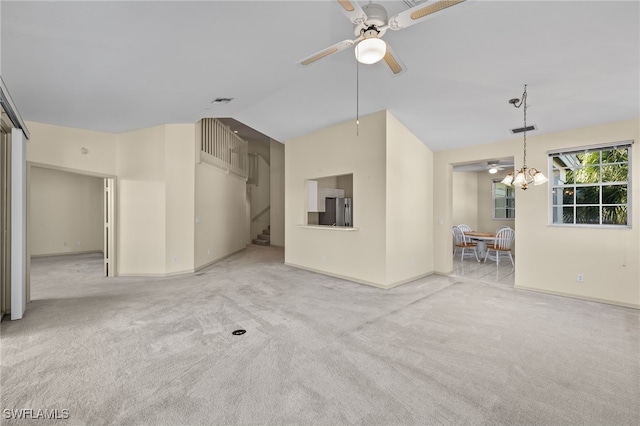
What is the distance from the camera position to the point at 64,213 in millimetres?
8305

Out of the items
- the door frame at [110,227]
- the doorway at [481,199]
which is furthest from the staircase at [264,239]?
the doorway at [481,199]

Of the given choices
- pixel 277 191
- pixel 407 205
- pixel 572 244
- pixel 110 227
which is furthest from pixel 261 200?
pixel 572 244

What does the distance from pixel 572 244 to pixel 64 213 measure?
1162cm

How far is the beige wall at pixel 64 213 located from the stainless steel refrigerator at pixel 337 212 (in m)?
7.11

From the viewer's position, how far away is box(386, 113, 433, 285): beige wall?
16.1ft

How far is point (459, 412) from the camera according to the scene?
1.91 metres

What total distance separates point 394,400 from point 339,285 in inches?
121

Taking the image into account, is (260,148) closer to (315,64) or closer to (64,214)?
(64,214)

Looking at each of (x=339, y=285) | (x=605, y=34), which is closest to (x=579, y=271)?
(x=605, y=34)

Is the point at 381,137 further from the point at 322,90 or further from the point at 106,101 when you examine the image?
the point at 106,101

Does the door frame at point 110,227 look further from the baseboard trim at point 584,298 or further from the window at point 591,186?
the window at point 591,186

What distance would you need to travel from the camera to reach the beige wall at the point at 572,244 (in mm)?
3977

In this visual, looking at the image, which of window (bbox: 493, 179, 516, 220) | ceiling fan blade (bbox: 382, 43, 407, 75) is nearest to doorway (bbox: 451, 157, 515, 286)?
window (bbox: 493, 179, 516, 220)

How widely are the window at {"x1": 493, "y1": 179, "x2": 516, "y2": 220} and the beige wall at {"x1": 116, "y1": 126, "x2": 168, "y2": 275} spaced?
29.4 feet
